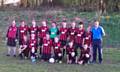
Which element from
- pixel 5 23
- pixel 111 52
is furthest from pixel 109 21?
pixel 5 23

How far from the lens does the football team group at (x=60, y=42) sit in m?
16.7

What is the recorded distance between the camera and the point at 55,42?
55.9 feet

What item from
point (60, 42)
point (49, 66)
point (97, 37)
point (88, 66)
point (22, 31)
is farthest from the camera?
point (22, 31)

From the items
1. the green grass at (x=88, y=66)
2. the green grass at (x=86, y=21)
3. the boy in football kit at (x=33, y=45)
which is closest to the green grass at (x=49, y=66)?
the green grass at (x=88, y=66)

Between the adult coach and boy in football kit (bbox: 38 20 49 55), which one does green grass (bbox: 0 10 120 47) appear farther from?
boy in football kit (bbox: 38 20 49 55)

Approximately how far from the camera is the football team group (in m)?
16.7

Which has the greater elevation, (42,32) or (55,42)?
(42,32)

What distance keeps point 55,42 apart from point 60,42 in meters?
0.23

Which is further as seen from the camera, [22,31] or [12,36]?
[12,36]

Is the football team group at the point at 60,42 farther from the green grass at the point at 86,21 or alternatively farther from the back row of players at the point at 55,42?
the green grass at the point at 86,21

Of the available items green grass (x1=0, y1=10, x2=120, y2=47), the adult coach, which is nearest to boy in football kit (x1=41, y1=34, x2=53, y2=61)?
the adult coach

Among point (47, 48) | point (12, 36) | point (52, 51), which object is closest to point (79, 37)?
point (52, 51)

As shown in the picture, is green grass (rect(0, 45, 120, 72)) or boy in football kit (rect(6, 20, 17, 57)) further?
boy in football kit (rect(6, 20, 17, 57))

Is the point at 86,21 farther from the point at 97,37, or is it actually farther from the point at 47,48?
the point at 97,37
